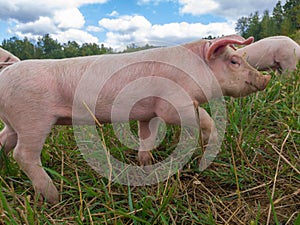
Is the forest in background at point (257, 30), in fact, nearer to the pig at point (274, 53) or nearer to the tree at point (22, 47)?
the tree at point (22, 47)

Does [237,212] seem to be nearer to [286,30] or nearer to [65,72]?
[65,72]

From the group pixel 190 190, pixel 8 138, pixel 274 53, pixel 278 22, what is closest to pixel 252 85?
pixel 190 190

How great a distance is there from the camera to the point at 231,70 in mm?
2195

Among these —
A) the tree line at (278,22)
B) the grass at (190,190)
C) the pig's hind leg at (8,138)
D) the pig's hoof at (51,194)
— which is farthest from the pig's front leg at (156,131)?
the tree line at (278,22)

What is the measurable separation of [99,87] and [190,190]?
2.70 ft

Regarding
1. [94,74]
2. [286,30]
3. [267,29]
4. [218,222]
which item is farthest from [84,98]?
[267,29]

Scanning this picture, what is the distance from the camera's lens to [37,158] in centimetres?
194

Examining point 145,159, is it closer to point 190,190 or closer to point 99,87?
point 190,190

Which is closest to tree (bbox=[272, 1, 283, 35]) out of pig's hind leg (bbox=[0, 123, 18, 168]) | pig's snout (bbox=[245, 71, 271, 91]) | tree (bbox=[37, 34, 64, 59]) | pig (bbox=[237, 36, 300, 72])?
tree (bbox=[37, 34, 64, 59])

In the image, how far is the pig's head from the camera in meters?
2.10

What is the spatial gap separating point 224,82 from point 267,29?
4256 centimetres

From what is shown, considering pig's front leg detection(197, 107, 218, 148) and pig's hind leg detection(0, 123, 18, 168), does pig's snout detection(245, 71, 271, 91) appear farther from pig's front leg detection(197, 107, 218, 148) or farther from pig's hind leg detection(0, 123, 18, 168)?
pig's hind leg detection(0, 123, 18, 168)

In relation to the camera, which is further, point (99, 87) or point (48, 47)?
point (48, 47)

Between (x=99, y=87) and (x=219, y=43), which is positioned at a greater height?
(x=219, y=43)
